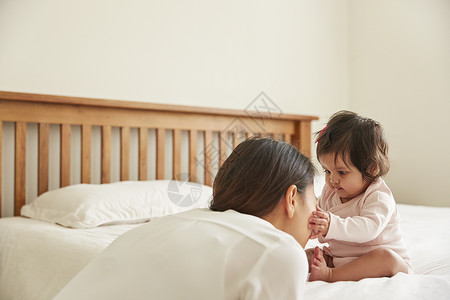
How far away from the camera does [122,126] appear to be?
6.99 feet

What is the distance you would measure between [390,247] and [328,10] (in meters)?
2.59

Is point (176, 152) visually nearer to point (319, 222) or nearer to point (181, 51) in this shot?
point (181, 51)

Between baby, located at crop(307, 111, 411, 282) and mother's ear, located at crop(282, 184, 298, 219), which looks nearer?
mother's ear, located at crop(282, 184, 298, 219)

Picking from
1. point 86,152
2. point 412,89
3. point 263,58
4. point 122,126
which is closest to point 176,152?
point 122,126

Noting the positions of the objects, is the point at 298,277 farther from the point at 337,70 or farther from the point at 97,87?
the point at 337,70

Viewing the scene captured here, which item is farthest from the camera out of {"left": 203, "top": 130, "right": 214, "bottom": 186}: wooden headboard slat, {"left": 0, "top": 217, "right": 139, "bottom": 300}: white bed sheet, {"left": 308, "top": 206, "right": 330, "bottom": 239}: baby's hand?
{"left": 203, "top": 130, "right": 214, "bottom": 186}: wooden headboard slat

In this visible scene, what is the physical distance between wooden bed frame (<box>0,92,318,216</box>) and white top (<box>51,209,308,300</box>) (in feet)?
4.79

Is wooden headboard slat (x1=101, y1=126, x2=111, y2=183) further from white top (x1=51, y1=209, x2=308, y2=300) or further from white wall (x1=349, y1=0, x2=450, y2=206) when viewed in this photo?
white wall (x1=349, y1=0, x2=450, y2=206)

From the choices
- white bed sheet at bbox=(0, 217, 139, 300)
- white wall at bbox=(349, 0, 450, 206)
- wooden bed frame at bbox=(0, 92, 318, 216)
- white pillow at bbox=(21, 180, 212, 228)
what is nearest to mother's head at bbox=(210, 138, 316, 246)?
white bed sheet at bbox=(0, 217, 139, 300)

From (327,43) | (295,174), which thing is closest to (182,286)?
(295,174)

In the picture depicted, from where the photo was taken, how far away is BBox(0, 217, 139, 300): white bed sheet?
1.17 m

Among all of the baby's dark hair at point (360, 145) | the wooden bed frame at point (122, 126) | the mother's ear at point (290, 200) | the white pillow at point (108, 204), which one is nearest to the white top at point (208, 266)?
the mother's ear at point (290, 200)

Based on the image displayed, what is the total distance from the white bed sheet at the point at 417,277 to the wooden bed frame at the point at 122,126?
0.61 m

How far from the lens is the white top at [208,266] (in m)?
0.51
